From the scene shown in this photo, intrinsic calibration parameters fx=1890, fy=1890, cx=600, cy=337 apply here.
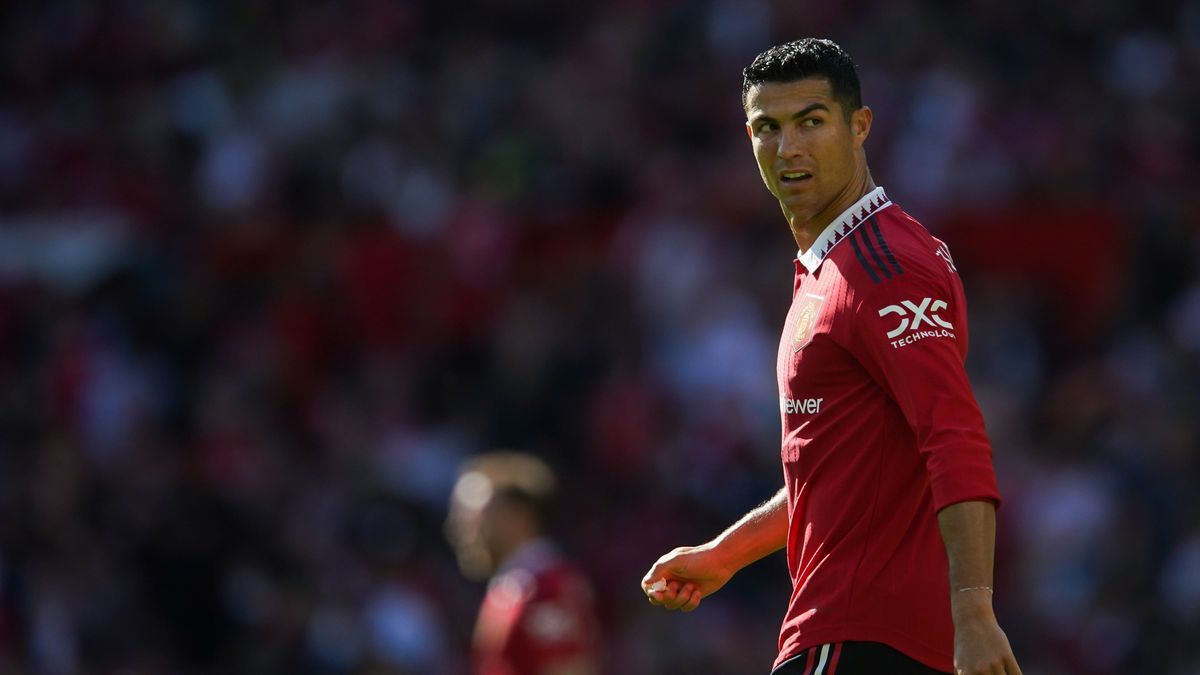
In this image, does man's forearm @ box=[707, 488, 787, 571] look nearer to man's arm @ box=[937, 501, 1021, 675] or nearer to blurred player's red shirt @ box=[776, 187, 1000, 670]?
blurred player's red shirt @ box=[776, 187, 1000, 670]

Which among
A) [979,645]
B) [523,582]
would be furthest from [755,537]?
[523,582]

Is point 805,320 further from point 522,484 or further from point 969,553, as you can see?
point 522,484

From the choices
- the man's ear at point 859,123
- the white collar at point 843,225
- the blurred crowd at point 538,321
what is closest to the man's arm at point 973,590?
the white collar at point 843,225

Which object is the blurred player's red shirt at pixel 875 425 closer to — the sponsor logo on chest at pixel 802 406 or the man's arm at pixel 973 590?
the sponsor logo on chest at pixel 802 406

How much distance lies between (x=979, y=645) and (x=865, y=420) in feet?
2.09

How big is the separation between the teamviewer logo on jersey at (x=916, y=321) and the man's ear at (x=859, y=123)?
58 cm

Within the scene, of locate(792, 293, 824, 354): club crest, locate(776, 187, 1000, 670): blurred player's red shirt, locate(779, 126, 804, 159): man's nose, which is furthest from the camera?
locate(779, 126, 804, 159): man's nose

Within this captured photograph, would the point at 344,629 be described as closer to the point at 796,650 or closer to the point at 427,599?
the point at 427,599

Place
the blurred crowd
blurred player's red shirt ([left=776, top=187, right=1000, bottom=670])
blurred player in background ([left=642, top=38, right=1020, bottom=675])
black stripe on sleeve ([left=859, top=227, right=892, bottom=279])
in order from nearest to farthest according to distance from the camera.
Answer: blurred player in background ([left=642, top=38, right=1020, bottom=675]) → blurred player's red shirt ([left=776, top=187, right=1000, bottom=670]) → black stripe on sleeve ([left=859, top=227, right=892, bottom=279]) → the blurred crowd

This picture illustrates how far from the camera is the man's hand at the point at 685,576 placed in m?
4.66

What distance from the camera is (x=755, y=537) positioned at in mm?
4699

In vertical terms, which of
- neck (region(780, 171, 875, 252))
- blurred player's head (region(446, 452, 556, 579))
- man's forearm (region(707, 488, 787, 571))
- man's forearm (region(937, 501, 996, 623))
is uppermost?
blurred player's head (region(446, 452, 556, 579))

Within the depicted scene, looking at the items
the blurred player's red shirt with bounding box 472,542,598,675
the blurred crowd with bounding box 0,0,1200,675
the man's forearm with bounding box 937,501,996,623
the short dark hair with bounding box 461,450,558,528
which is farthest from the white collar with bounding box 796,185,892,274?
the blurred crowd with bounding box 0,0,1200,675

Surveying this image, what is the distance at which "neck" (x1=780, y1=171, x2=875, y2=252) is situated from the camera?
172 inches
